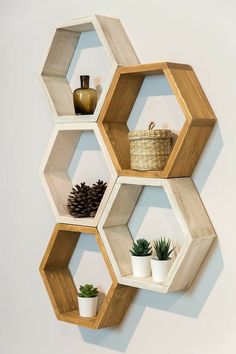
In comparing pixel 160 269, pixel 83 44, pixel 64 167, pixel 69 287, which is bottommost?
pixel 160 269

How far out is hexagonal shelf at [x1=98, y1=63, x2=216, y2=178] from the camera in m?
1.60

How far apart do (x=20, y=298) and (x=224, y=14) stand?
1148 mm

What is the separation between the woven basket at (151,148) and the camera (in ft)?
5.44

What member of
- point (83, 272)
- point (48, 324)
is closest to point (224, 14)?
point (83, 272)

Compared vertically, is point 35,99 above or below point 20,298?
above

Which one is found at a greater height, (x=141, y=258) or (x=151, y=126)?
(x=151, y=126)

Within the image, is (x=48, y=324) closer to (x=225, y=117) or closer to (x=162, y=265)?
(x=162, y=265)

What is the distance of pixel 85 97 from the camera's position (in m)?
1.85

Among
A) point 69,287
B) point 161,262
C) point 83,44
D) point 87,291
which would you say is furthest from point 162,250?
point 83,44

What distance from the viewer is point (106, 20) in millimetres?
1819

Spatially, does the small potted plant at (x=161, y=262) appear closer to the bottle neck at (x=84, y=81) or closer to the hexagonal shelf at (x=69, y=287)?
the hexagonal shelf at (x=69, y=287)

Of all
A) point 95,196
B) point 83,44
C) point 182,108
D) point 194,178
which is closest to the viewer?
point 182,108

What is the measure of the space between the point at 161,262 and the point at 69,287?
1.50 ft

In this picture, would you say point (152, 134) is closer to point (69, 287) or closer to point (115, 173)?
point (115, 173)
